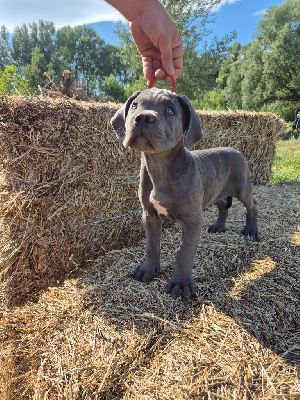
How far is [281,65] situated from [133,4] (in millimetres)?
31801

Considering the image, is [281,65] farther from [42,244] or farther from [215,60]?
[42,244]

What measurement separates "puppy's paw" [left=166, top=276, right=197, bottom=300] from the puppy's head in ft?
4.41

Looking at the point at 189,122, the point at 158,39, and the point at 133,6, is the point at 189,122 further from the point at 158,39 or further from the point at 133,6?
the point at 133,6

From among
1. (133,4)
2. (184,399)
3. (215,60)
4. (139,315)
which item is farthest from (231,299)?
(215,60)

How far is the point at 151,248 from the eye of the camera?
3.32m

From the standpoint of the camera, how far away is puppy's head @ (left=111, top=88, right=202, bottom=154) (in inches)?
91.9

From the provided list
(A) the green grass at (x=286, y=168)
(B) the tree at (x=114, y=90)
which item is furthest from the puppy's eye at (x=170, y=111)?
(B) the tree at (x=114, y=90)

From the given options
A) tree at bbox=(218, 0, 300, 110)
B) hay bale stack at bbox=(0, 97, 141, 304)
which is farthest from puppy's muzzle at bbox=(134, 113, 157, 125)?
tree at bbox=(218, 0, 300, 110)

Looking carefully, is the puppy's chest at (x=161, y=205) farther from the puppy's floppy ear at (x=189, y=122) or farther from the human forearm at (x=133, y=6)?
the human forearm at (x=133, y=6)

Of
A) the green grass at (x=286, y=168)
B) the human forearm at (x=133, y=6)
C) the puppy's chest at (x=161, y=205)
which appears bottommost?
the green grass at (x=286, y=168)

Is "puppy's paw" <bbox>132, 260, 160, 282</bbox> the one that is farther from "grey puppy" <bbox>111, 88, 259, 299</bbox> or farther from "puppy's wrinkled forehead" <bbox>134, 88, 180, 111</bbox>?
"puppy's wrinkled forehead" <bbox>134, 88, 180, 111</bbox>

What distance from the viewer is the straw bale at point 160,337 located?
6.92 ft

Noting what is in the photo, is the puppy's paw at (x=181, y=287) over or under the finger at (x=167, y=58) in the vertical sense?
under

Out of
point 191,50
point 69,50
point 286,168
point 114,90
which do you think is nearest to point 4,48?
point 69,50
